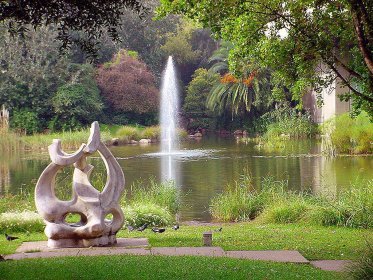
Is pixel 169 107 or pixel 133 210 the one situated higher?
pixel 169 107

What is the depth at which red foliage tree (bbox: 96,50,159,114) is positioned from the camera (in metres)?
43.1

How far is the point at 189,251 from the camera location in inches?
363

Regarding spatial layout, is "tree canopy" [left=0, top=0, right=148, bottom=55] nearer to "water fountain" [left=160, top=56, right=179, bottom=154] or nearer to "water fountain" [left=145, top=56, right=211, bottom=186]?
"water fountain" [left=145, top=56, right=211, bottom=186]

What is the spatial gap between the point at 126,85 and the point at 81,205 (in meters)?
33.5

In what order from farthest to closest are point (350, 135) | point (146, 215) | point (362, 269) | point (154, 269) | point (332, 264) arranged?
1. point (350, 135)
2. point (146, 215)
3. point (332, 264)
4. point (154, 269)
5. point (362, 269)

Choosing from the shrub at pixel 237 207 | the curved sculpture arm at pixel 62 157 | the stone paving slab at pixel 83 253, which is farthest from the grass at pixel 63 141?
the stone paving slab at pixel 83 253

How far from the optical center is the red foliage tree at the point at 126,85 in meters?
43.1

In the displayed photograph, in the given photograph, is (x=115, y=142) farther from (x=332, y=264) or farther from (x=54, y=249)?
(x=332, y=264)

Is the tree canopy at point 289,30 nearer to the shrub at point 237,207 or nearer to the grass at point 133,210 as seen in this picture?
the grass at point 133,210

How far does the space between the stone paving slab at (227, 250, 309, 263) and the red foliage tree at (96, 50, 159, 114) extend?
34373mm

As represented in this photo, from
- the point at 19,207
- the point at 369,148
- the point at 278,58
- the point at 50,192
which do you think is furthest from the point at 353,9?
the point at 369,148

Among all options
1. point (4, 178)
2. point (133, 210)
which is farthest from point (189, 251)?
point (4, 178)

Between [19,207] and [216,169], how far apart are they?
10.3m

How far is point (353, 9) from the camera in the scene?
26.8ft
